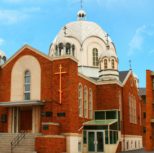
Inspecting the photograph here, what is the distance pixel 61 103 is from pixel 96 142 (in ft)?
19.1

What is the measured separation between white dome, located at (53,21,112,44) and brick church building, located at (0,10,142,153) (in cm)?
493

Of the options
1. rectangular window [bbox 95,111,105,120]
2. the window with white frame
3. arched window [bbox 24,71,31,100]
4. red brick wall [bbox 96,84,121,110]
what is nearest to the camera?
arched window [bbox 24,71,31,100]

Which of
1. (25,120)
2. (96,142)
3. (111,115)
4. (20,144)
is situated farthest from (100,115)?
(20,144)

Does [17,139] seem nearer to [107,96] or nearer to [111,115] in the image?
[111,115]

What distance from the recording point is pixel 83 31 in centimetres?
4656

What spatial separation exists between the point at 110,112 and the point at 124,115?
4.18 m

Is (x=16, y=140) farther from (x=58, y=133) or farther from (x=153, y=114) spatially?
(x=153, y=114)

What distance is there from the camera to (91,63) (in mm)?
44781

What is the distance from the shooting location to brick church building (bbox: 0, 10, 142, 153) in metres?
31.1

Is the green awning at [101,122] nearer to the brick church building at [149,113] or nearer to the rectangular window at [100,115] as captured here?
the rectangular window at [100,115]

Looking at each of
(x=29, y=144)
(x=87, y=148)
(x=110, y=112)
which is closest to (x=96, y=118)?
(x=110, y=112)

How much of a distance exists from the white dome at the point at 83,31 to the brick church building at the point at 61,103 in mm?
4934

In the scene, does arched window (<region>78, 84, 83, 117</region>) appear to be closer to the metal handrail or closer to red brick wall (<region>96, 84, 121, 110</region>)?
red brick wall (<region>96, 84, 121, 110</region>)

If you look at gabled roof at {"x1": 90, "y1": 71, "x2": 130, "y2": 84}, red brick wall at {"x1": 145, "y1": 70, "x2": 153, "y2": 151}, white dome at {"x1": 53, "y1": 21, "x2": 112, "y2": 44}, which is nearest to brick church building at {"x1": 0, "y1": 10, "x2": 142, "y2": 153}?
gabled roof at {"x1": 90, "y1": 71, "x2": 130, "y2": 84}
